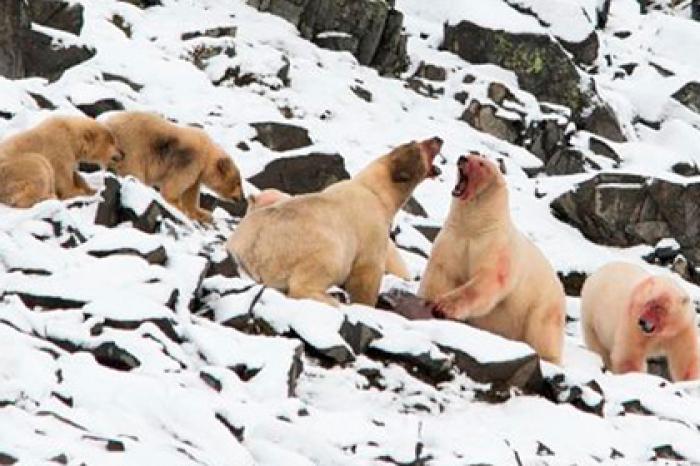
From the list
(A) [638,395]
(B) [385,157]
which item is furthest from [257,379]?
(B) [385,157]

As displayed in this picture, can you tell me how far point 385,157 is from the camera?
1023 cm

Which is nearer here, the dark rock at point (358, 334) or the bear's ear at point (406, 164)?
the dark rock at point (358, 334)

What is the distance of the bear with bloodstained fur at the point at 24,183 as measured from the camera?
9875 mm

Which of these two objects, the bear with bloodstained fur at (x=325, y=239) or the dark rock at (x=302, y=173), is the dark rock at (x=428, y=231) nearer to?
the dark rock at (x=302, y=173)

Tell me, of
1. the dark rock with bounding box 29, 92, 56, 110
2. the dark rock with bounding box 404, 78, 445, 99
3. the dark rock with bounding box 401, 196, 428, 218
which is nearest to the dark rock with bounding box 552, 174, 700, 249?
the dark rock with bounding box 401, 196, 428, 218

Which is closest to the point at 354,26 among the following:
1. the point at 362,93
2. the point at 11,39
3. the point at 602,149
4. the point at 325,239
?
the point at 362,93

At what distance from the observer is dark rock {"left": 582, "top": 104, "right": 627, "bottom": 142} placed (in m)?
28.5

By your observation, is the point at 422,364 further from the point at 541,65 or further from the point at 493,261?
the point at 541,65

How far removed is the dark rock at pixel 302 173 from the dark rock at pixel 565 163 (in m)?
9.42

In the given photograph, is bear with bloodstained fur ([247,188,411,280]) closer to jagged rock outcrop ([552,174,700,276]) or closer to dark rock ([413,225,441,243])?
dark rock ([413,225,441,243])

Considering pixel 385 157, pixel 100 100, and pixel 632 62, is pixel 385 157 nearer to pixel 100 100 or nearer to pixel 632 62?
pixel 100 100

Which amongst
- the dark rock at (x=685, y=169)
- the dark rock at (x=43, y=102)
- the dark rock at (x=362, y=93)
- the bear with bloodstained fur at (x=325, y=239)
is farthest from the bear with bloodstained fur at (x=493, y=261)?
the dark rock at (x=685, y=169)

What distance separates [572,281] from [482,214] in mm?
9946

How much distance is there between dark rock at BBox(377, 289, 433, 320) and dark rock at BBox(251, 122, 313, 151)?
9.54 m
